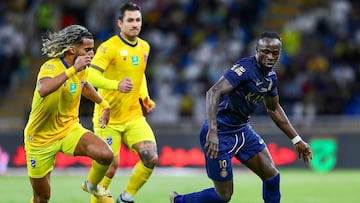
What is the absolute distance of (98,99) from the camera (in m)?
11.3

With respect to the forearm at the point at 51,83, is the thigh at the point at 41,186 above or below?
below

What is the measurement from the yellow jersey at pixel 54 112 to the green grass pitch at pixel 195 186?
122 inches

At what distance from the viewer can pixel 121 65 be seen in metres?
12.3

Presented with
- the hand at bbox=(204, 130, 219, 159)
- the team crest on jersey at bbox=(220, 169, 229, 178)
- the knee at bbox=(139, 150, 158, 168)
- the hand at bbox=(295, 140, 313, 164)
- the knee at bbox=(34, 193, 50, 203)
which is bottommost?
the knee at bbox=(34, 193, 50, 203)

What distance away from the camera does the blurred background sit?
22.8 meters

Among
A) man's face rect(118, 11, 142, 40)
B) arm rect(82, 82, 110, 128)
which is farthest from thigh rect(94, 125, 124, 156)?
man's face rect(118, 11, 142, 40)

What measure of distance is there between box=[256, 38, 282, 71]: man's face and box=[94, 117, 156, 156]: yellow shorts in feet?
8.87

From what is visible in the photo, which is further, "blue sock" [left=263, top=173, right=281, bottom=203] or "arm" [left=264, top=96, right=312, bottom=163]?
"arm" [left=264, top=96, right=312, bottom=163]

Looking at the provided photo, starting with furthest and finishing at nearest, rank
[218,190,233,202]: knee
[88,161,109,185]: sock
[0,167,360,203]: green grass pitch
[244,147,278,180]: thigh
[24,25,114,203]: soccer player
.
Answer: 1. [0,167,360,203]: green grass pitch
2. [88,161,109,185]: sock
3. [24,25,114,203]: soccer player
4. [244,147,278,180]: thigh
5. [218,190,233,202]: knee

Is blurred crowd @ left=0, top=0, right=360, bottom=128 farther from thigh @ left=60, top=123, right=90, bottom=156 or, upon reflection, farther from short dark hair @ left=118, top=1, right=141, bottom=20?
thigh @ left=60, top=123, right=90, bottom=156

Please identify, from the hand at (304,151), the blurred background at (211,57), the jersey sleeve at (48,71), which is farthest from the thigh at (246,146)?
the blurred background at (211,57)

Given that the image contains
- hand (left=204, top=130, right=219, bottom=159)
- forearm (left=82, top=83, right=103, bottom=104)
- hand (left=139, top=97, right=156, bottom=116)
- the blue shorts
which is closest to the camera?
hand (left=204, top=130, right=219, bottom=159)

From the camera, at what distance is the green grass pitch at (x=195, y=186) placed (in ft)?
46.6

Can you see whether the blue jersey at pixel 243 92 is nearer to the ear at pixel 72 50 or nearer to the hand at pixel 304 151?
the hand at pixel 304 151
